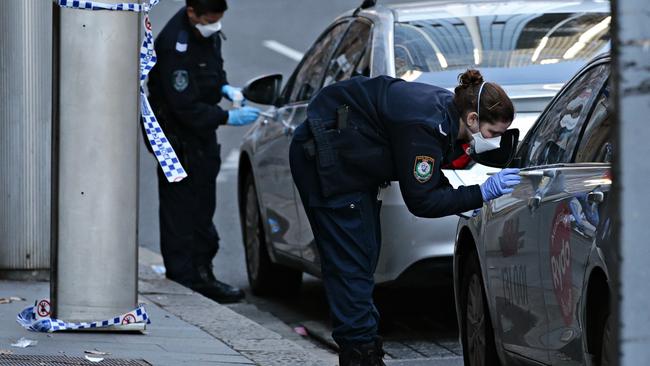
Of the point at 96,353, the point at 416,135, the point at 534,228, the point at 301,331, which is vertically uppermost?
the point at 416,135

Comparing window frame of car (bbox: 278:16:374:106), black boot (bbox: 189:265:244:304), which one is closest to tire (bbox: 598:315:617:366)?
window frame of car (bbox: 278:16:374:106)

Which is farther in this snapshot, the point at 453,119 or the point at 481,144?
the point at 481,144

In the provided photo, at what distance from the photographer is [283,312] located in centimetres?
917

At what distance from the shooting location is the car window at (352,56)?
820 cm

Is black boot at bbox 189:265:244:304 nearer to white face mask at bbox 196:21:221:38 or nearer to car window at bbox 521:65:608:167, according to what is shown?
white face mask at bbox 196:21:221:38

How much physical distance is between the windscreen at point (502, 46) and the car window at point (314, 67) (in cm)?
89

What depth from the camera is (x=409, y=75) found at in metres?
7.80

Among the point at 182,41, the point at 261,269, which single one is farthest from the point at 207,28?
the point at 261,269

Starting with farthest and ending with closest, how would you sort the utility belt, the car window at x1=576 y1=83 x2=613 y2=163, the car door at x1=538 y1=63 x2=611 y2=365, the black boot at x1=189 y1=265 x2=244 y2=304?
1. the black boot at x1=189 y1=265 x2=244 y2=304
2. the utility belt
3. the car window at x1=576 y1=83 x2=613 y2=163
4. the car door at x1=538 y1=63 x2=611 y2=365

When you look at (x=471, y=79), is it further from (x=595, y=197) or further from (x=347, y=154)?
(x=595, y=197)

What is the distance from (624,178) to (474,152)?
125 inches

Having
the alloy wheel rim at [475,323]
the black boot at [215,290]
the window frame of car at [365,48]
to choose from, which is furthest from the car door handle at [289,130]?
the alloy wheel rim at [475,323]

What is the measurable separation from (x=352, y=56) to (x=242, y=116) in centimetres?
135

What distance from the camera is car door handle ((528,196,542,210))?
529cm
